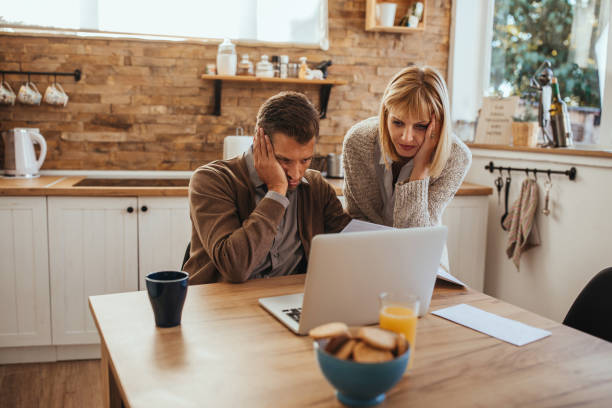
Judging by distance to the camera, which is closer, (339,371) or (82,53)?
(339,371)

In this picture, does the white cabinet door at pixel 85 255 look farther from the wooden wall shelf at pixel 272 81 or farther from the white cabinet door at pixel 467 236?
the white cabinet door at pixel 467 236

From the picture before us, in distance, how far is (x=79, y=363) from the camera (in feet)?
9.11

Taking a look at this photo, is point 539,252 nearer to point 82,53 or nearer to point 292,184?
point 292,184

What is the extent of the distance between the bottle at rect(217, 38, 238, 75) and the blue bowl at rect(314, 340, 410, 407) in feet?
8.18

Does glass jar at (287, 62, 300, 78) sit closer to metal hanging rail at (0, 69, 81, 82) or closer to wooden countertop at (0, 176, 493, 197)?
wooden countertop at (0, 176, 493, 197)

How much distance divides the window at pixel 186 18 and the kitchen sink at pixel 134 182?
82 centimetres

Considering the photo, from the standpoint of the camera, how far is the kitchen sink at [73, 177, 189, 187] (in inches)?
117

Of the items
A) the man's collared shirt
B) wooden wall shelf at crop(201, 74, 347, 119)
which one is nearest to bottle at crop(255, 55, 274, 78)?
wooden wall shelf at crop(201, 74, 347, 119)

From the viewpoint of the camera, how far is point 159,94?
10.5 feet

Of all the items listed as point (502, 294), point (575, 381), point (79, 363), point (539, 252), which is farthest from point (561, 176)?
point (79, 363)

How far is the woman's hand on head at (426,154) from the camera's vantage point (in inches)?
76.2

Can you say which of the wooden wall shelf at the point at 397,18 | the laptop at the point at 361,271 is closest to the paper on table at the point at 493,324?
the laptop at the point at 361,271

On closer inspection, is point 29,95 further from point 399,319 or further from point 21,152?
point 399,319

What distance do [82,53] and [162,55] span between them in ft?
1.41
